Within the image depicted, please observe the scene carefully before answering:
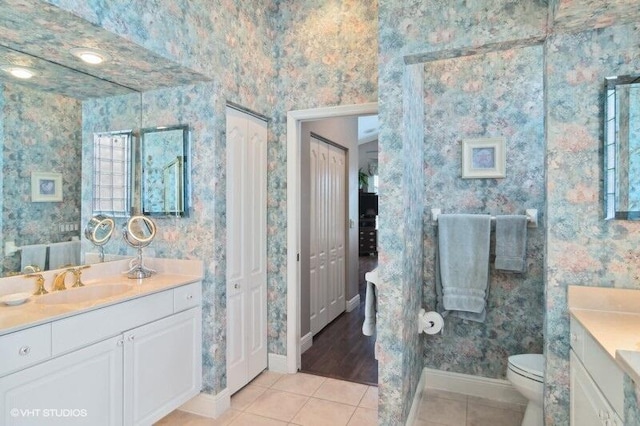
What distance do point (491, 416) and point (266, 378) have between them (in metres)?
1.66

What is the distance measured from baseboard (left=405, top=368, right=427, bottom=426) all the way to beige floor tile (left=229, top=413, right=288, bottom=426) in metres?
0.79

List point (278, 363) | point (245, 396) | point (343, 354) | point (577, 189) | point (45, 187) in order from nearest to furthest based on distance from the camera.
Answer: point (577, 189) < point (45, 187) < point (245, 396) < point (278, 363) < point (343, 354)

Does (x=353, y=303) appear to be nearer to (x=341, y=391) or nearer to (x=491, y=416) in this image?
(x=341, y=391)

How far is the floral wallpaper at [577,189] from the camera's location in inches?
69.0

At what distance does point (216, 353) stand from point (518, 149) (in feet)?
8.25

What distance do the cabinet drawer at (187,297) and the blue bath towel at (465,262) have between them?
1.71 meters

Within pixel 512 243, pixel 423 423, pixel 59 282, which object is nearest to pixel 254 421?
pixel 423 423

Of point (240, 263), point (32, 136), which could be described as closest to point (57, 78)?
point (32, 136)

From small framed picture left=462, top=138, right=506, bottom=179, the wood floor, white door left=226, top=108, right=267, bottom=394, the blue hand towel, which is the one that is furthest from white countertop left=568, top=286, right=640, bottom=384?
white door left=226, top=108, right=267, bottom=394

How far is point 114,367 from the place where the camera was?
1884 mm

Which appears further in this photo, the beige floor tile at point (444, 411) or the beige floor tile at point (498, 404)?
the beige floor tile at point (498, 404)

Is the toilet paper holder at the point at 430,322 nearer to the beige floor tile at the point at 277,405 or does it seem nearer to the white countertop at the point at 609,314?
the white countertop at the point at 609,314

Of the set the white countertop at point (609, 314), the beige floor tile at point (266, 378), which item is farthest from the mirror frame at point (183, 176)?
the white countertop at point (609, 314)

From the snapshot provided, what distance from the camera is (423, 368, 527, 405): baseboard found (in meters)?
2.64
